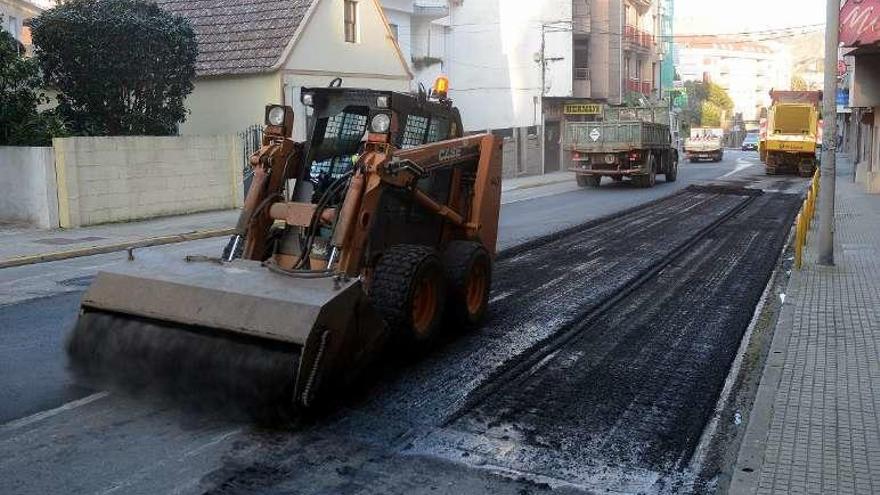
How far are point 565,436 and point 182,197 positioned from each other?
15.5 metres

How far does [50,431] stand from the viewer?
5895 millimetres

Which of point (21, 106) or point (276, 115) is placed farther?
point (21, 106)

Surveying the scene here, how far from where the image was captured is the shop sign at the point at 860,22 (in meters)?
15.5

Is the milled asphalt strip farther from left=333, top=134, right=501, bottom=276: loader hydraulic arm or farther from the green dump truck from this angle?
the green dump truck

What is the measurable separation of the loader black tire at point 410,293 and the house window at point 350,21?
20204mm

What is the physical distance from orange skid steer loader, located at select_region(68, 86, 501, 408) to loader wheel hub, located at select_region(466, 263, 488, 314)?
19 millimetres

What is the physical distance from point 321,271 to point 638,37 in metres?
53.7

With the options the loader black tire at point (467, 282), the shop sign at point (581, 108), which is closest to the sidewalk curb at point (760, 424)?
the loader black tire at point (467, 282)

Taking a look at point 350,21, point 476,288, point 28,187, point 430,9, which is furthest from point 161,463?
point 430,9

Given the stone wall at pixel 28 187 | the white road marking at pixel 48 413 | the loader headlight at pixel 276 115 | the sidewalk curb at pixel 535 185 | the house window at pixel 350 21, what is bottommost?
the sidewalk curb at pixel 535 185

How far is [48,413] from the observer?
20.4 feet

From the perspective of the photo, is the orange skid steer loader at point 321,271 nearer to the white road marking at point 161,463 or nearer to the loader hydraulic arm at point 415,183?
the loader hydraulic arm at point 415,183

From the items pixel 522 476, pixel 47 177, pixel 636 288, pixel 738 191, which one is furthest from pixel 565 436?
pixel 738 191

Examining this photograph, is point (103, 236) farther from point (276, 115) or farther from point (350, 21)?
point (350, 21)
